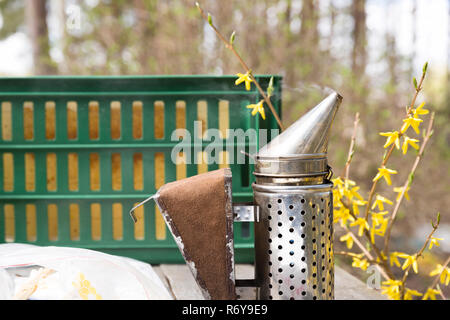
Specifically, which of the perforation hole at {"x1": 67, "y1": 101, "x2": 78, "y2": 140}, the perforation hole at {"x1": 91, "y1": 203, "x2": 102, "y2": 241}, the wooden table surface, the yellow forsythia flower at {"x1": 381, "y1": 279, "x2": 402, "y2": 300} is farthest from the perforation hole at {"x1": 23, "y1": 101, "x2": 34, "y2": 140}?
the yellow forsythia flower at {"x1": 381, "y1": 279, "x2": 402, "y2": 300}

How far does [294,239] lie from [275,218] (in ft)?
0.21

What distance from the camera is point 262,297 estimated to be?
3.33ft

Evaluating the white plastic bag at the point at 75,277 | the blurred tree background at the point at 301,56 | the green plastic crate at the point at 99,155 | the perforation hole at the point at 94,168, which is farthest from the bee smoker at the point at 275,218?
the blurred tree background at the point at 301,56

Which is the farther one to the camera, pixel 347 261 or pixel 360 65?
pixel 360 65

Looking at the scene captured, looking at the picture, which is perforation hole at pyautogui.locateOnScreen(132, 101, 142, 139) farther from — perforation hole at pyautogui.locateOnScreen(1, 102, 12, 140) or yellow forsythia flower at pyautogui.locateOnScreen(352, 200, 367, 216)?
yellow forsythia flower at pyautogui.locateOnScreen(352, 200, 367, 216)

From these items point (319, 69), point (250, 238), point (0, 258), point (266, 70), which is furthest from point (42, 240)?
point (319, 69)

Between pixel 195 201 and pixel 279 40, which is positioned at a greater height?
pixel 279 40

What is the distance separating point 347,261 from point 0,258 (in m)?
2.72

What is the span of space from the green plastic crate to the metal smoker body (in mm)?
535

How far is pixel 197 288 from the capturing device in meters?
1.33

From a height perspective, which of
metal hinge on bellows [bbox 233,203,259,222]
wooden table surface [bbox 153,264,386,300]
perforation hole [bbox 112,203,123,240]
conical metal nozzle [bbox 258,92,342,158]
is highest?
conical metal nozzle [bbox 258,92,342,158]

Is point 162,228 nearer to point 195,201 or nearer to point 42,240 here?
point 42,240

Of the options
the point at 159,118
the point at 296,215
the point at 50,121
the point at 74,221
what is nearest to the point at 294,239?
the point at 296,215

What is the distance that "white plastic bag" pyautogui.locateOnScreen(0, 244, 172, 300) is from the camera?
0.86m
